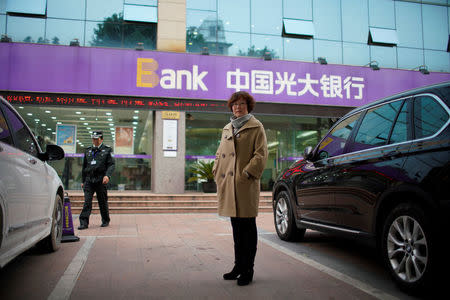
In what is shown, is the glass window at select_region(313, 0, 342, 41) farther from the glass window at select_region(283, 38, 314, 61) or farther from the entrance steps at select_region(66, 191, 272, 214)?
the entrance steps at select_region(66, 191, 272, 214)

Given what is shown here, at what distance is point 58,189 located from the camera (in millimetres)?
5156

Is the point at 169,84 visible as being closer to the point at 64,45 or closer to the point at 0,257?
the point at 64,45

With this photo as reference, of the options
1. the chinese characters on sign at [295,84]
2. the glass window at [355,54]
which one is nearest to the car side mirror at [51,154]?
the chinese characters on sign at [295,84]

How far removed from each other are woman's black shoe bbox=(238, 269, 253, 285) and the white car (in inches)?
76.5

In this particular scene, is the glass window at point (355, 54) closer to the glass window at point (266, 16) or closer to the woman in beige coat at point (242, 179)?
the glass window at point (266, 16)

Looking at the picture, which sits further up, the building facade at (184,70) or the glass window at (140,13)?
the glass window at (140,13)

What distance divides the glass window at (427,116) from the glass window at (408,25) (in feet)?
48.5

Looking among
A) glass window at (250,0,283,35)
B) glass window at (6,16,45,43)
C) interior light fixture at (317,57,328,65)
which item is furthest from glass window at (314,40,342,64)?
glass window at (6,16,45,43)

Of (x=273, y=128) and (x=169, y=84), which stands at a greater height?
(x=169, y=84)

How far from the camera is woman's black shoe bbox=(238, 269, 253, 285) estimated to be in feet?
11.8

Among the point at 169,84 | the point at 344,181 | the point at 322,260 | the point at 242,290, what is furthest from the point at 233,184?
the point at 169,84

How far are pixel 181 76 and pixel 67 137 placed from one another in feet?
15.2

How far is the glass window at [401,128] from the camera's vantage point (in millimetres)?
3525

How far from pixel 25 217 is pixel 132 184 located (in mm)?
11063
